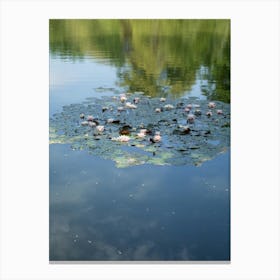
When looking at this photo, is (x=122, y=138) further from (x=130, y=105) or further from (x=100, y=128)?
(x=130, y=105)

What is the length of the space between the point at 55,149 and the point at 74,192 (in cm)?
35

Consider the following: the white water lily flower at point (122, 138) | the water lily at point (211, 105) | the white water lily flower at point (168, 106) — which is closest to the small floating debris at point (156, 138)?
the white water lily flower at point (122, 138)

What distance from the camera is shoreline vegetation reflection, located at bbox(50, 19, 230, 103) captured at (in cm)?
328

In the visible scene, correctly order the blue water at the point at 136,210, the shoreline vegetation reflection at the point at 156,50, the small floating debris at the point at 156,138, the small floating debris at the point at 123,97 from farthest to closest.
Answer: the small floating debris at the point at 123,97 < the small floating debris at the point at 156,138 < the shoreline vegetation reflection at the point at 156,50 < the blue water at the point at 136,210

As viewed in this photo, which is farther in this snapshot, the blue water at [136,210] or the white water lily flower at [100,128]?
the white water lily flower at [100,128]

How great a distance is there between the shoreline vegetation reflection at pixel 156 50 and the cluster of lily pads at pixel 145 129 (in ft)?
0.39
